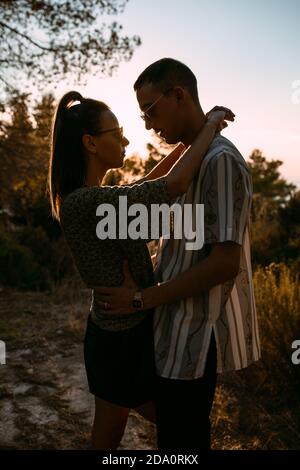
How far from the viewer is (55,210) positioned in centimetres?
195

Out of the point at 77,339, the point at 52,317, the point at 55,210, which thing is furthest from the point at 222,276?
the point at 52,317

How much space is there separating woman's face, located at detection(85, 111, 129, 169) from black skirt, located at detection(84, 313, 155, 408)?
629 mm

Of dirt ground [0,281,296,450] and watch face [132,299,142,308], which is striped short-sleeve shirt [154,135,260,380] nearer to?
watch face [132,299,142,308]

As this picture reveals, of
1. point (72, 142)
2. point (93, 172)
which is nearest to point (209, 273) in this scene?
point (93, 172)

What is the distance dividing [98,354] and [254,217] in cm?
916

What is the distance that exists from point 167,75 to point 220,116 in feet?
0.84

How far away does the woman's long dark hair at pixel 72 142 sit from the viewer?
5.83 feet

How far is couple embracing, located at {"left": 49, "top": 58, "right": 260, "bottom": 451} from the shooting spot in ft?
5.16

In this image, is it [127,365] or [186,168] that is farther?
[127,365]

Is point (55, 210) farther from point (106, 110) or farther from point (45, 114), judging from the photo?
point (45, 114)

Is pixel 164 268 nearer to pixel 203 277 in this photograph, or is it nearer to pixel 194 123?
pixel 203 277

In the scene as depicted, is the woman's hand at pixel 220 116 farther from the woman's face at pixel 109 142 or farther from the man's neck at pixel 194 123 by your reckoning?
the woman's face at pixel 109 142

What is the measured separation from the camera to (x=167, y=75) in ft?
5.82

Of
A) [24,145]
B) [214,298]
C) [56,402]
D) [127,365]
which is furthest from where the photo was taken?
[24,145]
